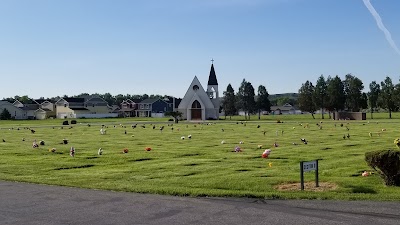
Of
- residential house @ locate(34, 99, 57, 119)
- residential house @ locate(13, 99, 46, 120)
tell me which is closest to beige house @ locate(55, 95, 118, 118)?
residential house @ locate(34, 99, 57, 119)

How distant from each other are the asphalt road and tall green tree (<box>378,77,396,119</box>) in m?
107

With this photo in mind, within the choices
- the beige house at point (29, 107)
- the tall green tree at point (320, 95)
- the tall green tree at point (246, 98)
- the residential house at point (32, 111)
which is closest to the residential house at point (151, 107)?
the residential house at point (32, 111)

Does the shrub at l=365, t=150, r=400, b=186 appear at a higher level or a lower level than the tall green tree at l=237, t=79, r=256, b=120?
lower

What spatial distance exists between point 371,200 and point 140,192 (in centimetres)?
621

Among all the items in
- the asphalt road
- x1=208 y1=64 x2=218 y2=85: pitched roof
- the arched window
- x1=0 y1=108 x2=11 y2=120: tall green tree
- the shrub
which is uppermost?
x1=208 y1=64 x2=218 y2=85: pitched roof

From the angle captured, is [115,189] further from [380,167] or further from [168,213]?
[380,167]

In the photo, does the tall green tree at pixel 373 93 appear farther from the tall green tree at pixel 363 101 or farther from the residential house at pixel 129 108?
the residential house at pixel 129 108

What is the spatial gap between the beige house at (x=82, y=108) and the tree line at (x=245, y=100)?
38505 millimetres

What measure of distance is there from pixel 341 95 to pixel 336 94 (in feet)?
4.23

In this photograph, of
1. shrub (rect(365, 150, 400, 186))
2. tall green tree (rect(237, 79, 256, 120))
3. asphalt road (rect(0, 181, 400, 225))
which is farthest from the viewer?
tall green tree (rect(237, 79, 256, 120))

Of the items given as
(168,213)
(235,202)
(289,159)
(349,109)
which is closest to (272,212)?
(235,202)

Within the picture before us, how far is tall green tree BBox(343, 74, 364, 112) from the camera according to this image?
385 ft

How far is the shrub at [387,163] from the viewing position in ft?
44.6

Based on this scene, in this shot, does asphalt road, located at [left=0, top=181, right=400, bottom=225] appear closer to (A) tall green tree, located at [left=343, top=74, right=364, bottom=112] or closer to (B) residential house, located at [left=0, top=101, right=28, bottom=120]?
(A) tall green tree, located at [left=343, top=74, right=364, bottom=112]
